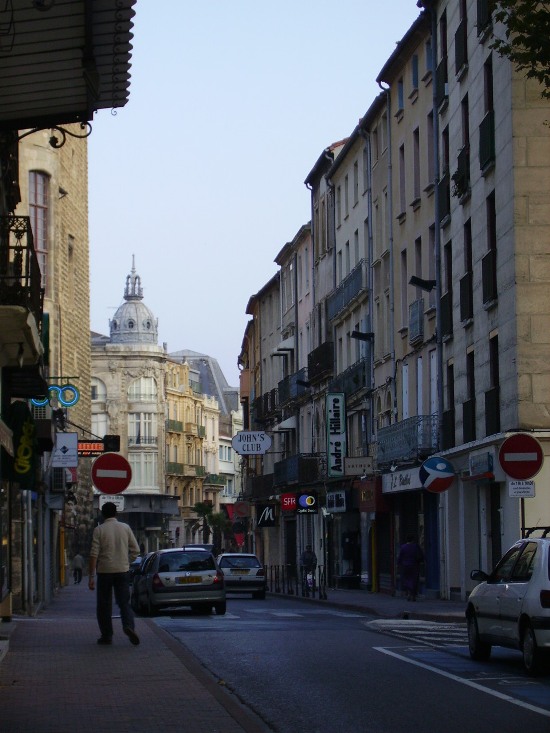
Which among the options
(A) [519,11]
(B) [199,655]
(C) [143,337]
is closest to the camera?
(A) [519,11]

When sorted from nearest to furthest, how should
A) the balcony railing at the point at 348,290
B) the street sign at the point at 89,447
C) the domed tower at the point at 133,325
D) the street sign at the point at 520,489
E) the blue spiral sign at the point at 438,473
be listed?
1. the street sign at the point at 520,489
2. the blue spiral sign at the point at 438,473
3. the street sign at the point at 89,447
4. the balcony railing at the point at 348,290
5. the domed tower at the point at 133,325

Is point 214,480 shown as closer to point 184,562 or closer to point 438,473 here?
point 184,562

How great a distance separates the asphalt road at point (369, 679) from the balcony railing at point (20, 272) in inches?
186

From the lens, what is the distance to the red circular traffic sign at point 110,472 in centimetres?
2177

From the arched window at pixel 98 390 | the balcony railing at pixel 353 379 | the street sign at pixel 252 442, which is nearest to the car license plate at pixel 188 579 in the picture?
the balcony railing at pixel 353 379

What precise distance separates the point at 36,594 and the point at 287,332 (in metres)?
37.1

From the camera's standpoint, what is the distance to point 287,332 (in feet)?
237

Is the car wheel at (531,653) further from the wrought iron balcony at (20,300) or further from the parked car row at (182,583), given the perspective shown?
the parked car row at (182,583)

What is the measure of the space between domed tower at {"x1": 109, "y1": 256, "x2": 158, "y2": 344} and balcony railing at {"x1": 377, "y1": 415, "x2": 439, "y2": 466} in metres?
86.7

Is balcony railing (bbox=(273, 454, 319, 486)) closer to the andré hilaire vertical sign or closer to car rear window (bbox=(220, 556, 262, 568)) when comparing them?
the andré hilaire vertical sign

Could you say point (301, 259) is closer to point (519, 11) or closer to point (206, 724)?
point (519, 11)

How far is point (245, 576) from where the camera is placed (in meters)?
46.2

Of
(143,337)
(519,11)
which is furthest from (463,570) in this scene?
(143,337)

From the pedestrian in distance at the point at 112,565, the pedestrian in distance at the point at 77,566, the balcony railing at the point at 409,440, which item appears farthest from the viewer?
the pedestrian in distance at the point at 77,566
